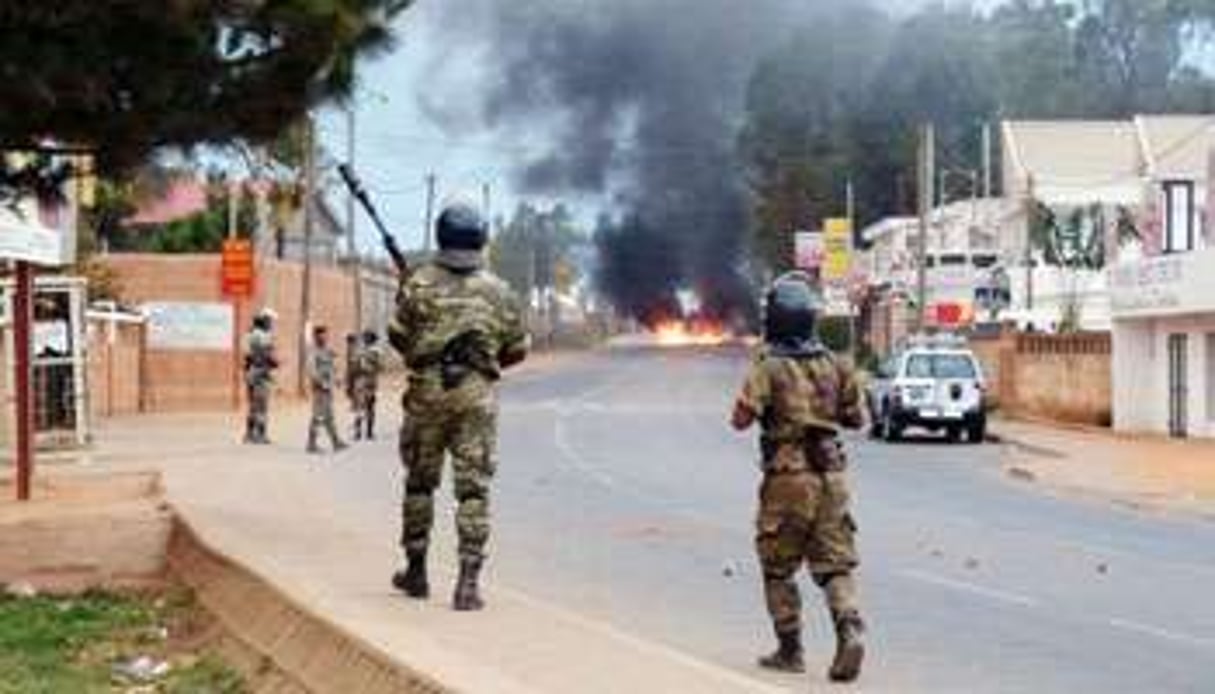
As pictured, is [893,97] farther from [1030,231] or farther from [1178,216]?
[1178,216]

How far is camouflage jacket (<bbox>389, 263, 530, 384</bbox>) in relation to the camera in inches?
453

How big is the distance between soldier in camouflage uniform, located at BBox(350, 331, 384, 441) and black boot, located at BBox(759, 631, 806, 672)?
87.8 ft

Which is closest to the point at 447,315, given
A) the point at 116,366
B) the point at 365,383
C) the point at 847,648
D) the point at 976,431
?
the point at 847,648

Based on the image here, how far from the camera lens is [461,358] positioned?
454 inches

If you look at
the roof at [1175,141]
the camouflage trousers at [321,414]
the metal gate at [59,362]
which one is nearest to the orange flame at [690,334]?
the roof at [1175,141]

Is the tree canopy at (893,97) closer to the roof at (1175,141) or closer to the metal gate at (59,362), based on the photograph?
the roof at (1175,141)

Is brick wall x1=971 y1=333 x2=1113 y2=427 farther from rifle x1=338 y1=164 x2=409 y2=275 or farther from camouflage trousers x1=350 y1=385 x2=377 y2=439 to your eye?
rifle x1=338 y1=164 x2=409 y2=275

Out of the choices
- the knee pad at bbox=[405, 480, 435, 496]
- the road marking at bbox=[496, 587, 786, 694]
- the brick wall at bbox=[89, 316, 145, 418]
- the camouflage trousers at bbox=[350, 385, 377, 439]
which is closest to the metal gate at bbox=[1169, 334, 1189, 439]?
the camouflage trousers at bbox=[350, 385, 377, 439]

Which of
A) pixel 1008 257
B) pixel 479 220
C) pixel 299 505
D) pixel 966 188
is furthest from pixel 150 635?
pixel 966 188

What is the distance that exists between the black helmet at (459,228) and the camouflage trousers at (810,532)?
1954mm

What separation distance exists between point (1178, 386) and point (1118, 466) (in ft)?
35.4

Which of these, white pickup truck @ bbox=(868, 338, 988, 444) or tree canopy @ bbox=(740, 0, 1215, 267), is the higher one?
tree canopy @ bbox=(740, 0, 1215, 267)

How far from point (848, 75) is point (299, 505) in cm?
7903

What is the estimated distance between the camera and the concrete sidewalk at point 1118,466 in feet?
95.2
